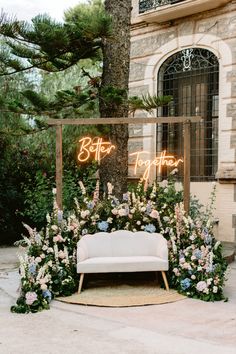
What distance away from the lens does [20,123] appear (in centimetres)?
1216

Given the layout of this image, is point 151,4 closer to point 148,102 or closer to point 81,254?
point 148,102

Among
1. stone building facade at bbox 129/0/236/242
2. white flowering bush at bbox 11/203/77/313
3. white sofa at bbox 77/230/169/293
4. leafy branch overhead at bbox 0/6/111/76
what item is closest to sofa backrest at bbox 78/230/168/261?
white sofa at bbox 77/230/169/293

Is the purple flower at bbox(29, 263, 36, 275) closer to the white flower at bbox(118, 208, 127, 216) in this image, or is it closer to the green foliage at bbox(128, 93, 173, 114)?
the white flower at bbox(118, 208, 127, 216)

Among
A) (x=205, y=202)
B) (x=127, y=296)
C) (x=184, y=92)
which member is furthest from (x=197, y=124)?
(x=127, y=296)

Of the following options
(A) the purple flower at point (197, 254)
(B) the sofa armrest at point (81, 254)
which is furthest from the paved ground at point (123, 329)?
(B) the sofa armrest at point (81, 254)

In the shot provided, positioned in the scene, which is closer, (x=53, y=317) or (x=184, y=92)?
(x=53, y=317)

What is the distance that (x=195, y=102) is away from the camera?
39.4 ft

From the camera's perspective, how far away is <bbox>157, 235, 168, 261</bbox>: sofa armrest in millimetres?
6711

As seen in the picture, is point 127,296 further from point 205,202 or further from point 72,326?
point 205,202

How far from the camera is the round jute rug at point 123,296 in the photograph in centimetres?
612

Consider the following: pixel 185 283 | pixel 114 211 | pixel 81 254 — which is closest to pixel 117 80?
pixel 114 211

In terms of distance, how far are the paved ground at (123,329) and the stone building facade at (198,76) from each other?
16.8 feet

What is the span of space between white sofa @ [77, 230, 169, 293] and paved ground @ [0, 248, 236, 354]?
2.03 feet

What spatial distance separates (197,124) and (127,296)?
6.24m
